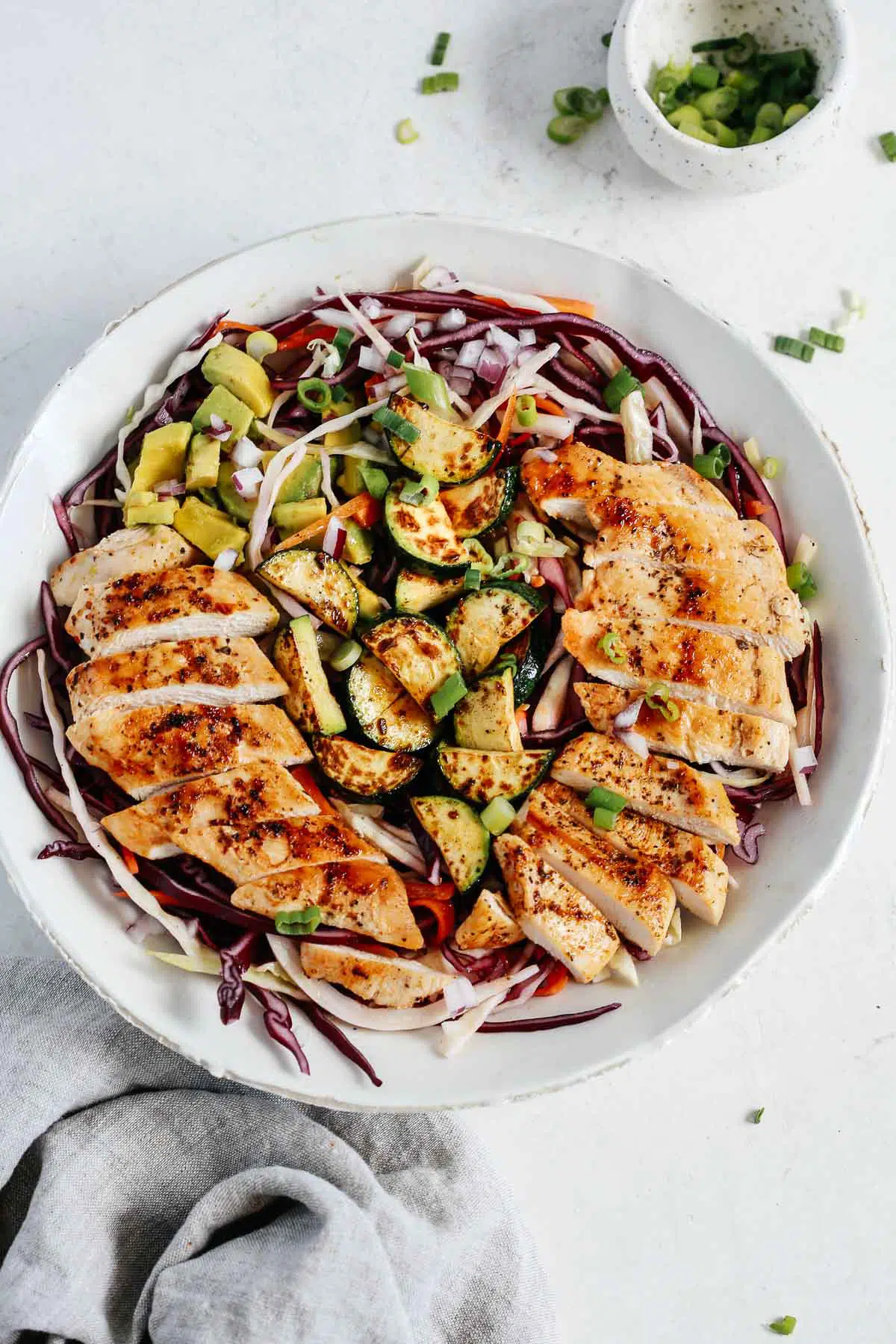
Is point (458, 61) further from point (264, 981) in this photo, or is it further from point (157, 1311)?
point (157, 1311)

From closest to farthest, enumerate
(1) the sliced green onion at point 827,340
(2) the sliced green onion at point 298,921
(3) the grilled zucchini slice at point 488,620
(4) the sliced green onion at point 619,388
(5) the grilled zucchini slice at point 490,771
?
1. (2) the sliced green onion at point 298,921
2. (5) the grilled zucchini slice at point 490,771
3. (3) the grilled zucchini slice at point 488,620
4. (4) the sliced green onion at point 619,388
5. (1) the sliced green onion at point 827,340

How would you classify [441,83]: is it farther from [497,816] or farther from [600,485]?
[497,816]

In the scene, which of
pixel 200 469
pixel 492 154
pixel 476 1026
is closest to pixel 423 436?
pixel 200 469

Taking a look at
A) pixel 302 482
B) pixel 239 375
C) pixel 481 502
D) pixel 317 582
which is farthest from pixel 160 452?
pixel 481 502

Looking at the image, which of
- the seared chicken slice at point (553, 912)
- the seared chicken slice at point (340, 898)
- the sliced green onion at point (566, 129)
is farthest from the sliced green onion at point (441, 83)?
the seared chicken slice at point (340, 898)

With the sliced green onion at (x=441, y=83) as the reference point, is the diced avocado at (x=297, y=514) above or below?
below

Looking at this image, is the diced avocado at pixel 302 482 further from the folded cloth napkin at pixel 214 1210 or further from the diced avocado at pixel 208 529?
the folded cloth napkin at pixel 214 1210
